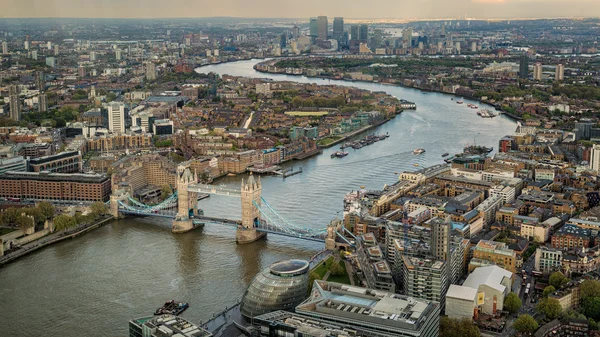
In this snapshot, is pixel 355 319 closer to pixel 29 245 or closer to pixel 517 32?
pixel 29 245

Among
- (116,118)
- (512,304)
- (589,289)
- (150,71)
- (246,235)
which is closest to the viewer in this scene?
(512,304)

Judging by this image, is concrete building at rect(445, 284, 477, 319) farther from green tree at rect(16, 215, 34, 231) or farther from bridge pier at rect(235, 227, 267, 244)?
green tree at rect(16, 215, 34, 231)

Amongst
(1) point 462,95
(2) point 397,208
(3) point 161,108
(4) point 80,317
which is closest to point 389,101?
(1) point 462,95

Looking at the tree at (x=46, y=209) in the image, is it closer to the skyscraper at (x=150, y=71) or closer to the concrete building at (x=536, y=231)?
the concrete building at (x=536, y=231)

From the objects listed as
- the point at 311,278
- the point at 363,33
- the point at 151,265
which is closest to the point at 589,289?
the point at 311,278

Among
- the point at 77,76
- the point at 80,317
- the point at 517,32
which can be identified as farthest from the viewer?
the point at 517,32

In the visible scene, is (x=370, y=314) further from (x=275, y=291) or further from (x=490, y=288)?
(x=490, y=288)

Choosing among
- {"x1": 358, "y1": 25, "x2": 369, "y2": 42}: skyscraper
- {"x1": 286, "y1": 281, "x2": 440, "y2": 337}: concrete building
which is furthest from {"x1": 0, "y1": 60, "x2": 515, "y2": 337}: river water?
{"x1": 358, "y1": 25, "x2": 369, "y2": 42}: skyscraper
